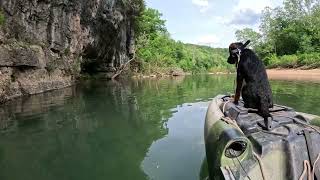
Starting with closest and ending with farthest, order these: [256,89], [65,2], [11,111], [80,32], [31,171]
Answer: [256,89] → [31,171] → [11,111] → [65,2] → [80,32]

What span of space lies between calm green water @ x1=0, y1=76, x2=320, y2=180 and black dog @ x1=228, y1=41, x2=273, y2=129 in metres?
1.43

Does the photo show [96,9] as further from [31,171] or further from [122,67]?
[31,171]

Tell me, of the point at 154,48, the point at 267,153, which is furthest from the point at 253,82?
the point at 154,48

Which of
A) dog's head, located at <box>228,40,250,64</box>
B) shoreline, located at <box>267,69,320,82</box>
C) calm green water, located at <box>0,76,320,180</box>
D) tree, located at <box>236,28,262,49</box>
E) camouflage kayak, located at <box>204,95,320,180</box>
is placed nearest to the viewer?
camouflage kayak, located at <box>204,95,320,180</box>

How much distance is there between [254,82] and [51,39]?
17483mm

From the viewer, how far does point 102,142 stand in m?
8.04

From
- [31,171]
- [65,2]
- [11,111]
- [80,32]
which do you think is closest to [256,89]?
[31,171]

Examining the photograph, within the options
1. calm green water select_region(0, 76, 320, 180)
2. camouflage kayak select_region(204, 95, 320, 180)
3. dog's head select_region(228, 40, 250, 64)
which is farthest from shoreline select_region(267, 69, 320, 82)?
camouflage kayak select_region(204, 95, 320, 180)

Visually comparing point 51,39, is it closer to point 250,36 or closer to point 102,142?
point 102,142

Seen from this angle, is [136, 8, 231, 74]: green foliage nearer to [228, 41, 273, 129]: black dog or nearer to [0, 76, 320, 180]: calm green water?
[0, 76, 320, 180]: calm green water

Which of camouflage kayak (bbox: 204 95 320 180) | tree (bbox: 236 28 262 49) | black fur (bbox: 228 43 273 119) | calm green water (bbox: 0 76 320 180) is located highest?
tree (bbox: 236 28 262 49)

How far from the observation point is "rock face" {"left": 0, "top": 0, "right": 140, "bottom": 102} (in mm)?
16047

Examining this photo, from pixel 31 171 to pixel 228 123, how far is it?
3333 millimetres

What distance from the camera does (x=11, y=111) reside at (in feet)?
39.7
